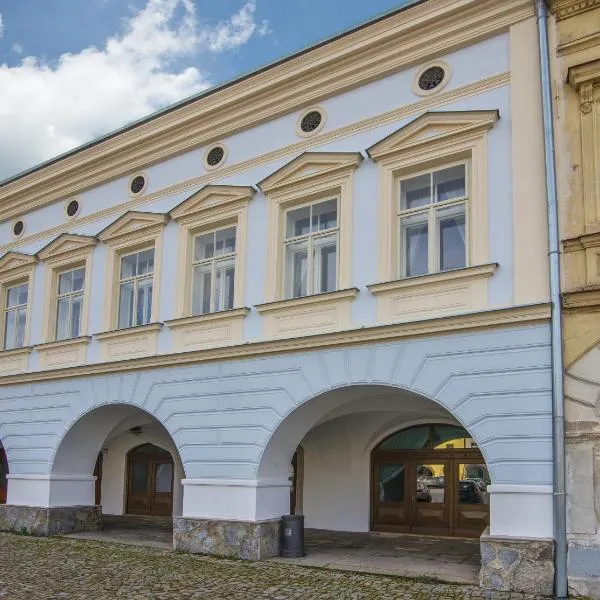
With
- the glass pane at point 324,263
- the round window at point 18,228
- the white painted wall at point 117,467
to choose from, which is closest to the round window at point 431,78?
the glass pane at point 324,263

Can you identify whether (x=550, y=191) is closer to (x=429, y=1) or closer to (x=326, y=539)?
(x=429, y=1)

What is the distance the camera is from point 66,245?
1520 cm

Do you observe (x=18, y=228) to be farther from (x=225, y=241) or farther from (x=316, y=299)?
(x=316, y=299)

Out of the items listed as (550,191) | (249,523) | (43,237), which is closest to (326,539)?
(249,523)

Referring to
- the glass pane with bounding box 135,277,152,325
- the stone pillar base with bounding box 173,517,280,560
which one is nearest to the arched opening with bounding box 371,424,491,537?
the stone pillar base with bounding box 173,517,280,560

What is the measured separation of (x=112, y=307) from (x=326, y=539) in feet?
18.5

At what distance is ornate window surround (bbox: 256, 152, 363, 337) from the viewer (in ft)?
35.9

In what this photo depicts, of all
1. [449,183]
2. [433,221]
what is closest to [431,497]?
[433,221]

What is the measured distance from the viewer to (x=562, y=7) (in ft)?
31.6

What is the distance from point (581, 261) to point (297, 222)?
4.63 m

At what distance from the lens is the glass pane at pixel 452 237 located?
33.7ft

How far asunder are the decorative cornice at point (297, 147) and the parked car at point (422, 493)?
21.4 ft

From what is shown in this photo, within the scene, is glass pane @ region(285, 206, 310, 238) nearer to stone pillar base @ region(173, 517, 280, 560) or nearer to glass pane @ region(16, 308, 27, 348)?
stone pillar base @ region(173, 517, 280, 560)

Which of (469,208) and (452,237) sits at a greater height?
(469,208)
